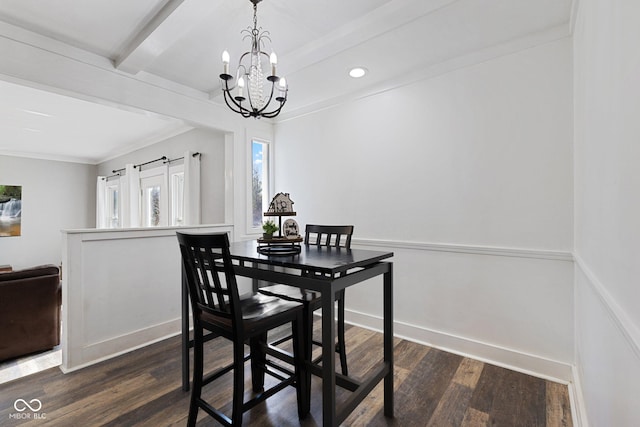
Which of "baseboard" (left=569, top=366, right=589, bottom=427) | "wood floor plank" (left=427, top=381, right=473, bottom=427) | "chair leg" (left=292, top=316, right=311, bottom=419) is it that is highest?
"chair leg" (left=292, top=316, right=311, bottom=419)

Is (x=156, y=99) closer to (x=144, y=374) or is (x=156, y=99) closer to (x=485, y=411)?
(x=144, y=374)

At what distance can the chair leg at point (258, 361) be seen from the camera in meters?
1.92

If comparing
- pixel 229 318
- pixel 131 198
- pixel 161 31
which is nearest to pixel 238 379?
pixel 229 318

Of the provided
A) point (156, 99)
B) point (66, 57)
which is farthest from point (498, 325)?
point (66, 57)

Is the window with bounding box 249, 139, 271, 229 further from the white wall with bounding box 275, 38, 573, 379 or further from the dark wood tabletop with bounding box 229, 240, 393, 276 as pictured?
the dark wood tabletop with bounding box 229, 240, 393, 276

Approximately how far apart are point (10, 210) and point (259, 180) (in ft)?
17.6

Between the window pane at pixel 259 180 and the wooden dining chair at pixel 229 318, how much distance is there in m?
1.97

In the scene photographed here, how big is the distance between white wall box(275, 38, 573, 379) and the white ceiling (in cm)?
23

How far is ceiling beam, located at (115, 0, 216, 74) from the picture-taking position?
6.03 feet

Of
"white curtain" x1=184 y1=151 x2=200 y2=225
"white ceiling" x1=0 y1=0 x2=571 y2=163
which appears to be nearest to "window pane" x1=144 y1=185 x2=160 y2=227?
"white curtain" x1=184 y1=151 x2=200 y2=225

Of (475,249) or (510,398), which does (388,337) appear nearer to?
(510,398)

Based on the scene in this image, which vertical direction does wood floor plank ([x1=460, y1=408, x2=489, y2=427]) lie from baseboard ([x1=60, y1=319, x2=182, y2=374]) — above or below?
below

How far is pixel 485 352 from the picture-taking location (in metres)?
2.35

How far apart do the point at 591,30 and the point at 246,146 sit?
310 centimetres
